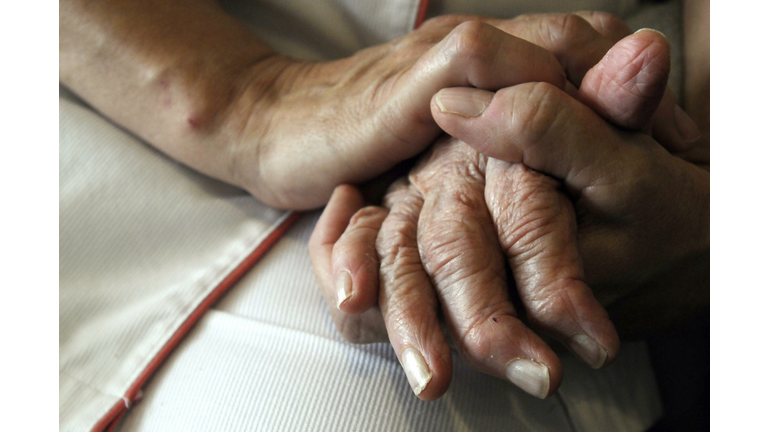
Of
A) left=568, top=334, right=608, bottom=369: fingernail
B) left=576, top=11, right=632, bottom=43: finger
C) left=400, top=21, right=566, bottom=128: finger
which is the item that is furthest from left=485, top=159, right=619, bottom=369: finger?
left=576, top=11, right=632, bottom=43: finger

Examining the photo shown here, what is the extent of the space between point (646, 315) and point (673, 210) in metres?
0.18

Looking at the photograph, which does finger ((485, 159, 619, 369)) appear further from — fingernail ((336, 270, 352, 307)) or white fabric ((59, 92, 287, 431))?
white fabric ((59, 92, 287, 431))

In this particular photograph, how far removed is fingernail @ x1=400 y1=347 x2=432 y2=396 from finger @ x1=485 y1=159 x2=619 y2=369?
0.40ft

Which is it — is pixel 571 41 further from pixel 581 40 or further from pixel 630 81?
pixel 630 81

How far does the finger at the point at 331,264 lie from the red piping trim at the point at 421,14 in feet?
0.94

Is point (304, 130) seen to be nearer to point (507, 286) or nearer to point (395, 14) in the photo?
point (395, 14)

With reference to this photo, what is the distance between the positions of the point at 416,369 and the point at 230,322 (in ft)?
1.02

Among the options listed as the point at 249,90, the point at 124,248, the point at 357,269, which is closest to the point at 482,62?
the point at 357,269

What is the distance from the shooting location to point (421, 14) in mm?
778

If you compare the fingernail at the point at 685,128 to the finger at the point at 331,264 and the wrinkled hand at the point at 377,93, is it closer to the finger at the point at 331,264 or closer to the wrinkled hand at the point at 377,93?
the wrinkled hand at the point at 377,93

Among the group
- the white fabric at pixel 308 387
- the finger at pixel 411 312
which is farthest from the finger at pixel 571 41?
the white fabric at pixel 308 387

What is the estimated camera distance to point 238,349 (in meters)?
0.64

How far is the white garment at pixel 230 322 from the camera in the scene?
0.58 m

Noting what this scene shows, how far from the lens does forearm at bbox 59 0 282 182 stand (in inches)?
29.5
